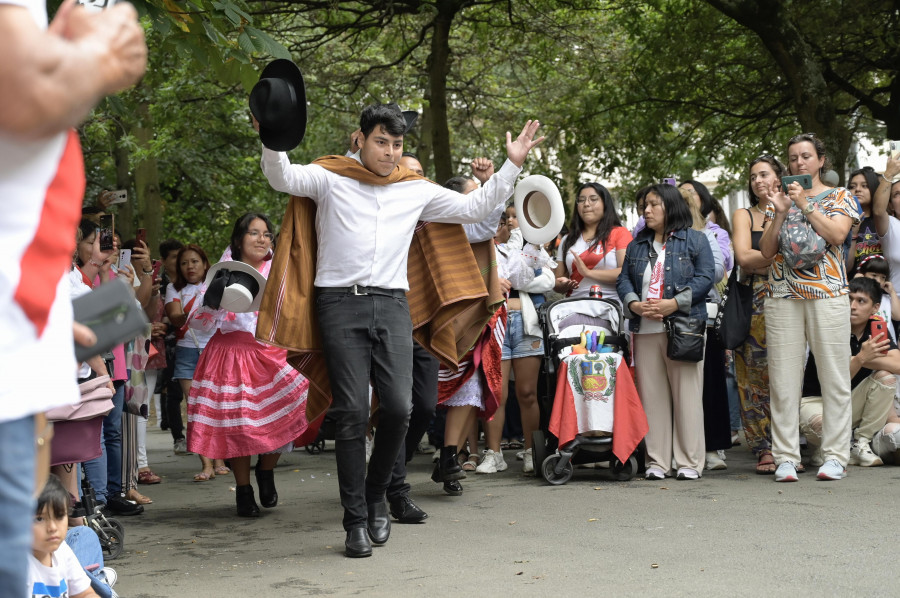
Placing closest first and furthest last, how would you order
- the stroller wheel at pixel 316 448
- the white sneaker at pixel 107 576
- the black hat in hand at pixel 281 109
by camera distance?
the white sneaker at pixel 107 576
the black hat in hand at pixel 281 109
the stroller wheel at pixel 316 448

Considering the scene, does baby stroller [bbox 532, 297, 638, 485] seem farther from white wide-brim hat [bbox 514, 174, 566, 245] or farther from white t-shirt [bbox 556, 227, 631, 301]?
white wide-brim hat [bbox 514, 174, 566, 245]

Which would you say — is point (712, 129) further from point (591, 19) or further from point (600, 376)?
point (600, 376)

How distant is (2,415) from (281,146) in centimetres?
370

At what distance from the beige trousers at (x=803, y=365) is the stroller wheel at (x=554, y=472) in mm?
1475

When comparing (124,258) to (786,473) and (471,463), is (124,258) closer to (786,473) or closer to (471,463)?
(471,463)

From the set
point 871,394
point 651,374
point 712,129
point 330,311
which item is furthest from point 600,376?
point 712,129

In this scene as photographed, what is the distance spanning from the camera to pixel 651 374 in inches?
335

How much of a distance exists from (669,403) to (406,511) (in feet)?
8.48

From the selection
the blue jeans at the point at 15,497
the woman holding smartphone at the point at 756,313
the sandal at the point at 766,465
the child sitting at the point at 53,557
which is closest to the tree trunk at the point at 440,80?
the woman holding smartphone at the point at 756,313

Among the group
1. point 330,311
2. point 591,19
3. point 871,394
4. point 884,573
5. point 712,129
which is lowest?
point 884,573

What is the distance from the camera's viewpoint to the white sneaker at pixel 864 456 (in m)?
8.45

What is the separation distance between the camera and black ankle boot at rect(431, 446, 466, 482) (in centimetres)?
777

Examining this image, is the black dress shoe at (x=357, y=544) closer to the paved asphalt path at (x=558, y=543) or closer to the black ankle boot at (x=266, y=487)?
the paved asphalt path at (x=558, y=543)

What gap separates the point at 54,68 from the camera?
6.32 ft
